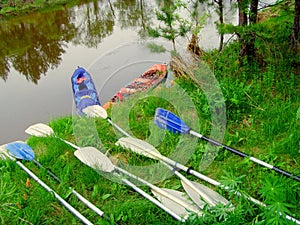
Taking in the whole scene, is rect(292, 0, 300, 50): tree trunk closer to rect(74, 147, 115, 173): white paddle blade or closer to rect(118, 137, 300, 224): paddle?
rect(118, 137, 300, 224): paddle

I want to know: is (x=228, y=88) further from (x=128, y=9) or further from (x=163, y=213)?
(x=128, y=9)

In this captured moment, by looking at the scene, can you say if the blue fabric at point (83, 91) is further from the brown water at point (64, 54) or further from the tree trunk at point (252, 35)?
the tree trunk at point (252, 35)

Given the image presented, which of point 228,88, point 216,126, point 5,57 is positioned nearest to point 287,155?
point 216,126

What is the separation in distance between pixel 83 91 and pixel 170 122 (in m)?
1.39

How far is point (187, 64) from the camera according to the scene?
3564 millimetres

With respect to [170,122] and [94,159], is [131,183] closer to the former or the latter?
[94,159]

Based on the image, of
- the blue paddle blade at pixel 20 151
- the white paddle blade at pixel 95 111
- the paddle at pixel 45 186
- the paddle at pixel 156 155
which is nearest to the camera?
the paddle at pixel 45 186

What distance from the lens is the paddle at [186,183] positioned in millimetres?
1908

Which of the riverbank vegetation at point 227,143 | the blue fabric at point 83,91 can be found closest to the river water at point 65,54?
the blue fabric at point 83,91

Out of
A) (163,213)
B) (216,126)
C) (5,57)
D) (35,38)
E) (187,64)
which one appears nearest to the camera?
(163,213)

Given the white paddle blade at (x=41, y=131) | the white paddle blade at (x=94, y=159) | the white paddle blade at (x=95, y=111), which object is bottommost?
the white paddle blade at (x=41, y=131)

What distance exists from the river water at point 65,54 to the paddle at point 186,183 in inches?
49.5

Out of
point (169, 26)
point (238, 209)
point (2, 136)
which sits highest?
point (169, 26)

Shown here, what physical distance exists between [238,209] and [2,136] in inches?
133
